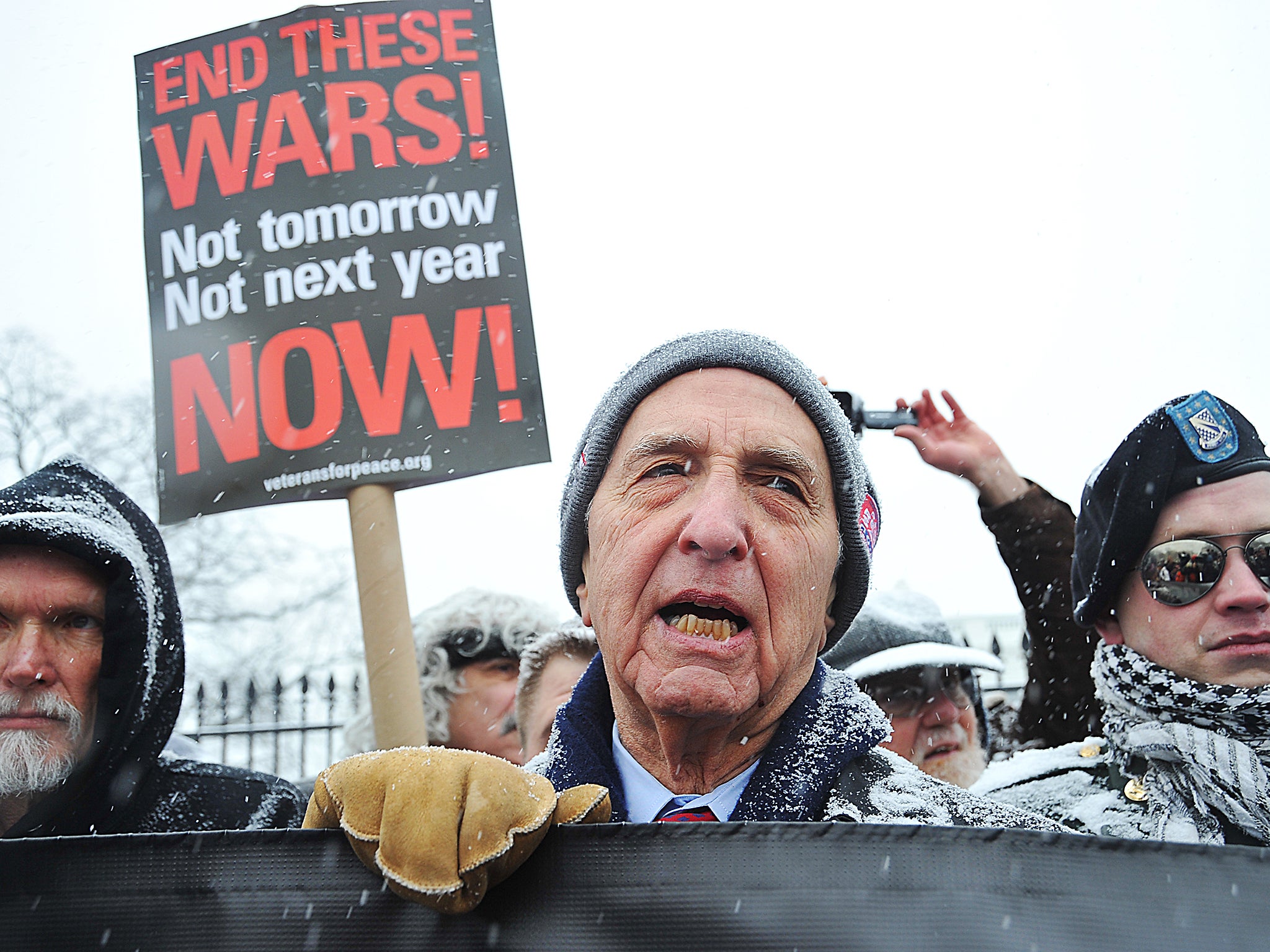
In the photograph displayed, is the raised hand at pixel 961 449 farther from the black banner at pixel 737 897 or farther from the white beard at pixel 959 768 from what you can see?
the black banner at pixel 737 897

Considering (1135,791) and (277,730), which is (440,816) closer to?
(1135,791)

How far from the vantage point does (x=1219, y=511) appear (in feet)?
7.55

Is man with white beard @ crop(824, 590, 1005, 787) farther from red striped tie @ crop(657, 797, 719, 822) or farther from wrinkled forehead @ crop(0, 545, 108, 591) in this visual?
wrinkled forehead @ crop(0, 545, 108, 591)

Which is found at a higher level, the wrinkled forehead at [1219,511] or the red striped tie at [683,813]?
the wrinkled forehead at [1219,511]

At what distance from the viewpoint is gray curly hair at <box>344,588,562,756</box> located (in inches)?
164

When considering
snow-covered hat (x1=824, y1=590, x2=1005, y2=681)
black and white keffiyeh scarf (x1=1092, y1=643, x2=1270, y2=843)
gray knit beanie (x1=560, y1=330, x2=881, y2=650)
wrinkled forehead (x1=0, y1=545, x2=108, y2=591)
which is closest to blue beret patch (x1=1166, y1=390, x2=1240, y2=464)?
black and white keffiyeh scarf (x1=1092, y1=643, x2=1270, y2=843)

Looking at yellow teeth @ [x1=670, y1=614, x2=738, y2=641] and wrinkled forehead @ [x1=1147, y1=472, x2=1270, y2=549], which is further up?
wrinkled forehead @ [x1=1147, y1=472, x2=1270, y2=549]

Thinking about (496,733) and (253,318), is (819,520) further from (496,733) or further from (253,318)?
(496,733)

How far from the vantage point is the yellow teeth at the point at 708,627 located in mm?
1807

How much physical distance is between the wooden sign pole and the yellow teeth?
1.53 m

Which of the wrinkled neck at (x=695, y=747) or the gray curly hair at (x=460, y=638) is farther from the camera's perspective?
the gray curly hair at (x=460, y=638)

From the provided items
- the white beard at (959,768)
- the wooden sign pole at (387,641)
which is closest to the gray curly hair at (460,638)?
the wooden sign pole at (387,641)

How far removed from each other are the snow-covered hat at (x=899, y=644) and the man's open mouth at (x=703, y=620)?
162cm

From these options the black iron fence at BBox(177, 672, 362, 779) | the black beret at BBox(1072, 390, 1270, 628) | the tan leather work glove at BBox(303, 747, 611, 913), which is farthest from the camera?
the black iron fence at BBox(177, 672, 362, 779)
